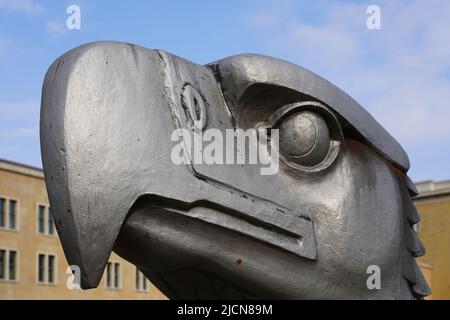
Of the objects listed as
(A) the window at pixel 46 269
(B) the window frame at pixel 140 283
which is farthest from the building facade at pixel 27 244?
(B) the window frame at pixel 140 283

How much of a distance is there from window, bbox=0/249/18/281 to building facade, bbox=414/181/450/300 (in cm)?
1771

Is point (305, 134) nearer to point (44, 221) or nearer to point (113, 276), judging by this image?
point (44, 221)

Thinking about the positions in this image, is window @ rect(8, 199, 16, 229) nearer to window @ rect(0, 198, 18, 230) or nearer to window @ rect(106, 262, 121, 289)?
window @ rect(0, 198, 18, 230)

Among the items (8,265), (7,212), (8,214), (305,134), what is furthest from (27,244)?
(305,134)

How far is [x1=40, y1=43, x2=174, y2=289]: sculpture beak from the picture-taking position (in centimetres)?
228

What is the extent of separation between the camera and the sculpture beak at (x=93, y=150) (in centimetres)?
228

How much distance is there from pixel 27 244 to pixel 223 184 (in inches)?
1397

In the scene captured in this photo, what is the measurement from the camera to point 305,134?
8.87 feet

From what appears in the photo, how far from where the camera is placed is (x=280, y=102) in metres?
2.75

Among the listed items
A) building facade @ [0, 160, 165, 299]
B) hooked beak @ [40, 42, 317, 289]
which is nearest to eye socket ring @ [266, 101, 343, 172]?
hooked beak @ [40, 42, 317, 289]

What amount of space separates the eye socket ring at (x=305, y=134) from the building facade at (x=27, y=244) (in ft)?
111

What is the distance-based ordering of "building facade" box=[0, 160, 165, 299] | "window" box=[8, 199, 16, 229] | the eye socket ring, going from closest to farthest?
the eye socket ring < "building facade" box=[0, 160, 165, 299] < "window" box=[8, 199, 16, 229]

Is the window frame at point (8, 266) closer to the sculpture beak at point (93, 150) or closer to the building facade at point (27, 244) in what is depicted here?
the building facade at point (27, 244)
